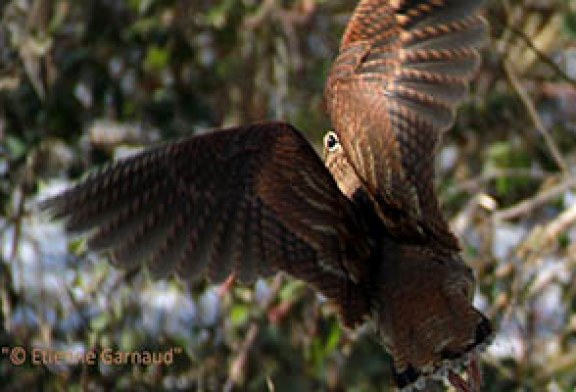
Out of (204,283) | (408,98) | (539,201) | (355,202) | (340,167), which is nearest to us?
(408,98)

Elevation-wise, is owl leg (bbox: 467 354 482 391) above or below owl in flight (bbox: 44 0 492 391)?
below

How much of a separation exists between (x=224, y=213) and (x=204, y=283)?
4.35 ft

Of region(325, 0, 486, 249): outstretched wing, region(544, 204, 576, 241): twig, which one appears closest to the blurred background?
region(544, 204, 576, 241): twig

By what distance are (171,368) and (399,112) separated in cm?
154

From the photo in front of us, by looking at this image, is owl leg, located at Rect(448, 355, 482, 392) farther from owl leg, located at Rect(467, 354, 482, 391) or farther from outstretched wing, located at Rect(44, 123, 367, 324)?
outstretched wing, located at Rect(44, 123, 367, 324)

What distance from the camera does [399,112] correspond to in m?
4.58

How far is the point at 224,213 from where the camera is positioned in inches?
190

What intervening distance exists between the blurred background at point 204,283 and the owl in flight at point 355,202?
0.73 metres

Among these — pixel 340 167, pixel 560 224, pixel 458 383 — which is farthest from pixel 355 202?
pixel 560 224

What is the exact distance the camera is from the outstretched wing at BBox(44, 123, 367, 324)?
4605mm

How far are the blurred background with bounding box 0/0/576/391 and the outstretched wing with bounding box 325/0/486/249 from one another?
3.60 feet

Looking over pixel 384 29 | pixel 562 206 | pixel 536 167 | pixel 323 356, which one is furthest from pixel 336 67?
pixel 536 167

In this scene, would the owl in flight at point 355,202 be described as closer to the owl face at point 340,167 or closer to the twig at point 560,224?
the owl face at point 340,167

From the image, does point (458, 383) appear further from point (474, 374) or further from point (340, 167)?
point (340, 167)
